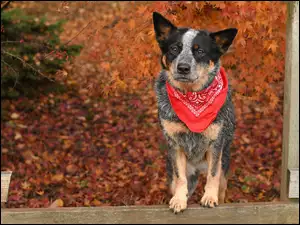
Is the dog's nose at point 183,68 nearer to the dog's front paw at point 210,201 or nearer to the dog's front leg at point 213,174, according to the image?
the dog's front leg at point 213,174

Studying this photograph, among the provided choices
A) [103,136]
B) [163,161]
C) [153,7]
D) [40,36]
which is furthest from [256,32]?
[40,36]

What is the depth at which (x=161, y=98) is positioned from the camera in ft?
13.8

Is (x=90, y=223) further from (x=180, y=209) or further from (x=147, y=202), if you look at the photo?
(x=147, y=202)

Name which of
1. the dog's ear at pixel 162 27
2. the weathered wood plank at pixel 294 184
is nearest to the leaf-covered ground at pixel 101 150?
the dog's ear at pixel 162 27

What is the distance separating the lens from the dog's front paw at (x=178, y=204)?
3903 mm

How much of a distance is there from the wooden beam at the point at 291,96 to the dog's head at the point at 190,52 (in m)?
0.69

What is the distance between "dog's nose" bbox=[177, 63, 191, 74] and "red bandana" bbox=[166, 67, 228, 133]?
0.32m

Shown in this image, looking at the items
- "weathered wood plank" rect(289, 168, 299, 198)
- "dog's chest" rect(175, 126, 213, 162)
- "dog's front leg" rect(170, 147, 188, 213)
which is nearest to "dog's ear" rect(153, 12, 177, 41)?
"dog's chest" rect(175, 126, 213, 162)

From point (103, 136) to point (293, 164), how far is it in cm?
478

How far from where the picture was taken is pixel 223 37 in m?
3.82

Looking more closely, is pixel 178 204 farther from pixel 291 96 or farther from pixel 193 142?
pixel 291 96

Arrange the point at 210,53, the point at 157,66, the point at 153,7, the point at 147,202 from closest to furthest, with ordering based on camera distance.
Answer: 1. the point at 210,53
2. the point at 153,7
3. the point at 157,66
4. the point at 147,202

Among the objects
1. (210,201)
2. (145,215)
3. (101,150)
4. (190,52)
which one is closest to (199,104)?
(190,52)

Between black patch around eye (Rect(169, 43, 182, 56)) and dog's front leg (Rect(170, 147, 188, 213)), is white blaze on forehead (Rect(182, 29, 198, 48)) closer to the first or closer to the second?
black patch around eye (Rect(169, 43, 182, 56))
